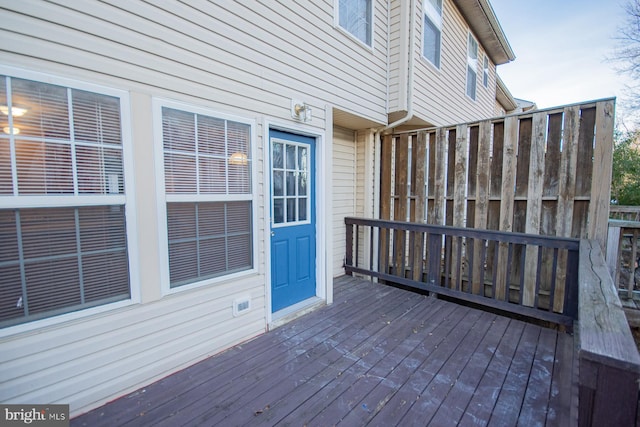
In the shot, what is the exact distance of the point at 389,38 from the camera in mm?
4309

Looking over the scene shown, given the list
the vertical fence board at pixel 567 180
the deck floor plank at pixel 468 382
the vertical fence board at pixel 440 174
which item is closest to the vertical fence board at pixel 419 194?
the vertical fence board at pixel 440 174

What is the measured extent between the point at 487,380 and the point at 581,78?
14776mm

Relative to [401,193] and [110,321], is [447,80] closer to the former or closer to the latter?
[401,193]

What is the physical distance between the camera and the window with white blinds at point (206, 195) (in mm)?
2154

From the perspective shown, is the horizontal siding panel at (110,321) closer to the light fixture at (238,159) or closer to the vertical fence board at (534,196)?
the light fixture at (238,159)

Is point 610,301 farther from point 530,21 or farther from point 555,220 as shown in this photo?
point 530,21

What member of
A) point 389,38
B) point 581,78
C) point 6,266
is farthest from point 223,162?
point 581,78

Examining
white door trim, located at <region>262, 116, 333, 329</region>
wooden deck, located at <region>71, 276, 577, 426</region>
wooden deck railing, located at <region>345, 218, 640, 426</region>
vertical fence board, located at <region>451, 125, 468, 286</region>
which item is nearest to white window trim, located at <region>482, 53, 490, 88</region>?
vertical fence board, located at <region>451, 125, 468, 286</region>

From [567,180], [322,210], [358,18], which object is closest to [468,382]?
[322,210]

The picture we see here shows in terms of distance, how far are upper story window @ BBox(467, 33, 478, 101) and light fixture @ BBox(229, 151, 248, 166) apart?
21.2 feet

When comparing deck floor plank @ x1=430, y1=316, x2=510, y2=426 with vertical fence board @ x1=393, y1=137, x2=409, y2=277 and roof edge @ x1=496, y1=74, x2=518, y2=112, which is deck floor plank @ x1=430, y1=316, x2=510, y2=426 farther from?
roof edge @ x1=496, y1=74, x2=518, y2=112

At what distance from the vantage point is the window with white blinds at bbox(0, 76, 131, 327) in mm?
1541

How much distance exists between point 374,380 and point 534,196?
2.72 m

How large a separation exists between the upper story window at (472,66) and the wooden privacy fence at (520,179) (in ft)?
12.9
